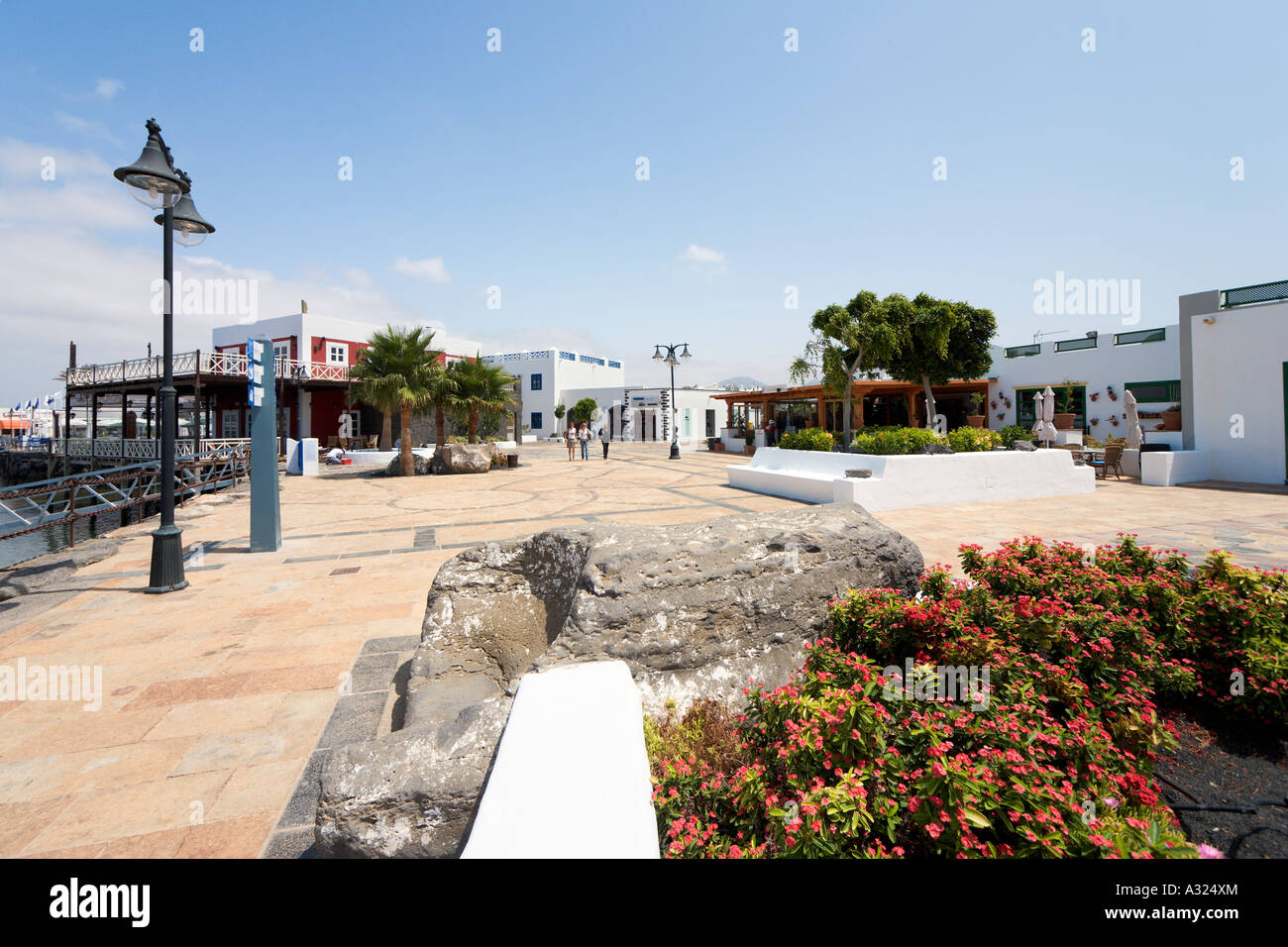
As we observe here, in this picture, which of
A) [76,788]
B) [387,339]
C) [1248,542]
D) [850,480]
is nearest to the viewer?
[76,788]

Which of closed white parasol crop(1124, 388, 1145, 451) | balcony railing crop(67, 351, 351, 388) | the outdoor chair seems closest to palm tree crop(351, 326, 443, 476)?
balcony railing crop(67, 351, 351, 388)

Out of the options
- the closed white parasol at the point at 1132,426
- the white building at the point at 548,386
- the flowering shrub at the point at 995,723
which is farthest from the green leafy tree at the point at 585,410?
the flowering shrub at the point at 995,723

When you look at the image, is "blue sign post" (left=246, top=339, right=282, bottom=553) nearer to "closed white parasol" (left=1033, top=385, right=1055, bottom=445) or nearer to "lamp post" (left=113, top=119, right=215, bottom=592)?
"lamp post" (left=113, top=119, right=215, bottom=592)

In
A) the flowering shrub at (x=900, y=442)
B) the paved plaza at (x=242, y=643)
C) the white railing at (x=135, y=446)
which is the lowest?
the paved plaza at (x=242, y=643)

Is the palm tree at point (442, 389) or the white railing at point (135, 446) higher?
the palm tree at point (442, 389)

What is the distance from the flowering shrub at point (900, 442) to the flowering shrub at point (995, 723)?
371 inches

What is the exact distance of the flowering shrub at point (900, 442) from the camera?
13.0 metres

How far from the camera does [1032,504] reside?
1218 cm

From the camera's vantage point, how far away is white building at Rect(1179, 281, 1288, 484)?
14.0 m

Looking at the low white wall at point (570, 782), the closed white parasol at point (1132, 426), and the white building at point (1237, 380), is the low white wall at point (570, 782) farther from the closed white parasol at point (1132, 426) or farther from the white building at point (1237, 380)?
the white building at point (1237, 380)

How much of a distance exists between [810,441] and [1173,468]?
8811 mm

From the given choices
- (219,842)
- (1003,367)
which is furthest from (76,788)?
(1003,367)
